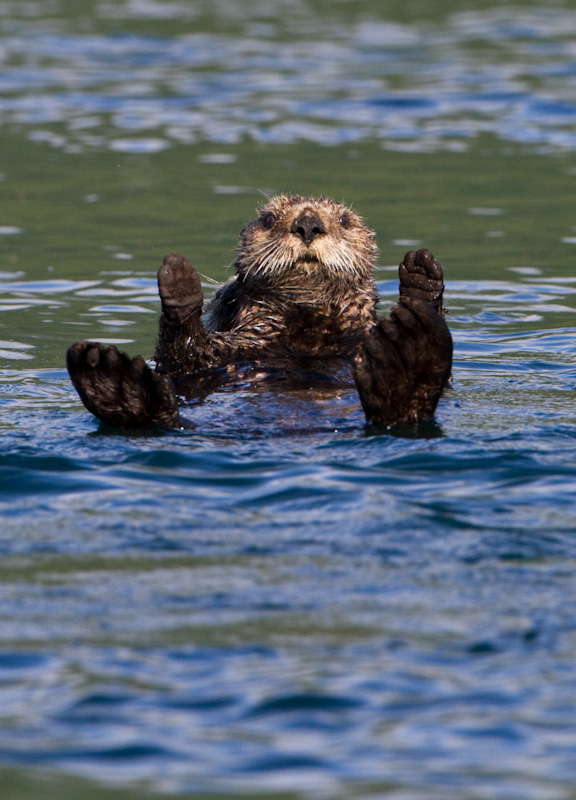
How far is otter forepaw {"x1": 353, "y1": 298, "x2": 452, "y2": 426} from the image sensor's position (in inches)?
198

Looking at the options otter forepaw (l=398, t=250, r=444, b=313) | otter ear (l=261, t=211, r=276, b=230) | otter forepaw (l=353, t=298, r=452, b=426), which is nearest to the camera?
otter forepaw (l=353, t=298, r=452, b=426)

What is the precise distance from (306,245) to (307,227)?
0.33ft

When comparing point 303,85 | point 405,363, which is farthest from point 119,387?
point 303,85

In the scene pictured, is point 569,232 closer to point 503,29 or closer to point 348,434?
point 348,434

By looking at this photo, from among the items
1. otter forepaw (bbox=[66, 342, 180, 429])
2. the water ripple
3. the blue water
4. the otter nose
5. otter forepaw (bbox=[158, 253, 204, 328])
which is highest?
the water ripple

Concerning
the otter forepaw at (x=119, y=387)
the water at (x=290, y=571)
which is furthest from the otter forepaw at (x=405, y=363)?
the otter forepaw at (x=119, y=387)

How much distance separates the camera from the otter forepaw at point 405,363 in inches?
198

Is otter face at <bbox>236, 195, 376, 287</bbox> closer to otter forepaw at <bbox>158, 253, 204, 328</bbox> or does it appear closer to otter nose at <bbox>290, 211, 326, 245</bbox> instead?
otter nose at <bbox>290, 211, 326, 245</bbox>

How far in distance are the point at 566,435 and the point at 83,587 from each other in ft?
7.75

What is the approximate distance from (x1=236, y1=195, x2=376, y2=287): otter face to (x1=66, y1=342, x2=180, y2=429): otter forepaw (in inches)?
58.9

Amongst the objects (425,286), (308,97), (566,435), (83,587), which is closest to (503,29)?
(308,97)

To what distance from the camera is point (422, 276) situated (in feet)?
21.5

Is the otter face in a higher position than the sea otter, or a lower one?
higher

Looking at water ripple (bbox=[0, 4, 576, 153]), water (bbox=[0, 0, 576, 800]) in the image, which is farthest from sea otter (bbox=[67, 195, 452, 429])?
water ripple (bbox=[0, 4, 576, 153])
